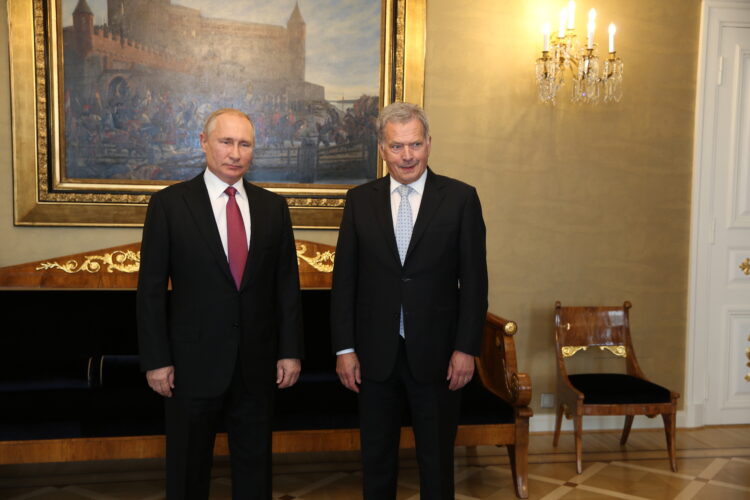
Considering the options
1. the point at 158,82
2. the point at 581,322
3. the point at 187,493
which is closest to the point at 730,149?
the point at 581,322

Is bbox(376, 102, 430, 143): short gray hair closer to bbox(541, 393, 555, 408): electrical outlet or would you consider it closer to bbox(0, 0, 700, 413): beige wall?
bbox(0, 0, 700, 413): beige wall

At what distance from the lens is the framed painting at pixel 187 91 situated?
11.4 feet

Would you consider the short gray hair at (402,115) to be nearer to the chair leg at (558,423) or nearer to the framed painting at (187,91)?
the framed painting at (187,91)

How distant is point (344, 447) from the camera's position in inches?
120

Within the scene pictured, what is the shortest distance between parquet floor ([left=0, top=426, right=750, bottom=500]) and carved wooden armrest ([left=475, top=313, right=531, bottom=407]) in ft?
1.50

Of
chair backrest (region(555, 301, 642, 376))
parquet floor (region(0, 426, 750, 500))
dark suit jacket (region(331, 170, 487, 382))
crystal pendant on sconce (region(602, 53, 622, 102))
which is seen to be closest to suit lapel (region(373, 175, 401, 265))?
dark suit jacket (region(331, 170, 487, 382))

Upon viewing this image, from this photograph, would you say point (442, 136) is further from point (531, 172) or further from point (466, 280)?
point (466, 280)

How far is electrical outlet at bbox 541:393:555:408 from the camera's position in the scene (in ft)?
13.4

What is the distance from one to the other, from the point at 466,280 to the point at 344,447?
3.91 ft

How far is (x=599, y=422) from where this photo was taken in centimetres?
418

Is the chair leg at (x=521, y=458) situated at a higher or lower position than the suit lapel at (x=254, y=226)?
lower

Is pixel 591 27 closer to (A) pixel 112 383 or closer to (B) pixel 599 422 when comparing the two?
(B) pixel 599 422

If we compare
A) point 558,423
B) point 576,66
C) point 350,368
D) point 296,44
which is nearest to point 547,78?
point 576,66

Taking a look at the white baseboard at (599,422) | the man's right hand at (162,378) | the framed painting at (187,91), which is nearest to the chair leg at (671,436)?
the white baseboard at (599,422)
